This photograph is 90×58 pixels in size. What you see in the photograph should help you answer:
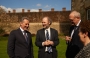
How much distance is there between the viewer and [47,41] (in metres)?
5.48

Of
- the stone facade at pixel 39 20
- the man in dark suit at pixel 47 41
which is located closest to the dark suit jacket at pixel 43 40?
the man in dark suit at pixel 47 41

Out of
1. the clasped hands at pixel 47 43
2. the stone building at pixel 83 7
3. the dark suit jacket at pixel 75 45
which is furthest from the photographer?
the stone building at pixel 83 7

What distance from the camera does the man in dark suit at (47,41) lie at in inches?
217

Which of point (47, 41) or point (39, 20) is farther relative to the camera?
point (39, 20)

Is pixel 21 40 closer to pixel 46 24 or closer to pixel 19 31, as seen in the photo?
pixel 19 31

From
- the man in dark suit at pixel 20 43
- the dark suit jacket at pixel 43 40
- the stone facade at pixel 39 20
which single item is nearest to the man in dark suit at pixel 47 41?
the dark suit jacket at pixel 43 40

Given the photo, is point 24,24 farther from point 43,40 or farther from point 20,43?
point 43,40

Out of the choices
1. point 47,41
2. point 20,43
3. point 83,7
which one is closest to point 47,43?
point 47,41

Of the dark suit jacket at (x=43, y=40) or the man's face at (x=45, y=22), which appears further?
the dark suit jacket at (x=43, y=40)

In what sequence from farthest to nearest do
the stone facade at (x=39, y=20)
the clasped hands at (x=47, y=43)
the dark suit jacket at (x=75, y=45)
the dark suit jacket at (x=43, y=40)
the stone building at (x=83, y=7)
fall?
the stone facade at (x=39, y=20), the stone building at (x=83, y=7), the dark suit jacket at (x=43, y=40), the clasped hands at (x=47, y=43), the dark suit jacket at (x=75, y=45)

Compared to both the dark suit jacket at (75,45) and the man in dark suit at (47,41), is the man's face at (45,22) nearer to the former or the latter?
the man in dark suit at (47,41)

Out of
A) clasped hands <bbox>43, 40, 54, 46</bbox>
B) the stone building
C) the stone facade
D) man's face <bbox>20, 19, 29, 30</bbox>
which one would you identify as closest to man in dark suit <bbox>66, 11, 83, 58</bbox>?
clasped hands <bbox>43, 40, 54, 46</bbox>

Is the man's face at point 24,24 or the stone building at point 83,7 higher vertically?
the stone building at point 83,7

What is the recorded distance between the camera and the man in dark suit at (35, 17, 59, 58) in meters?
5.50
